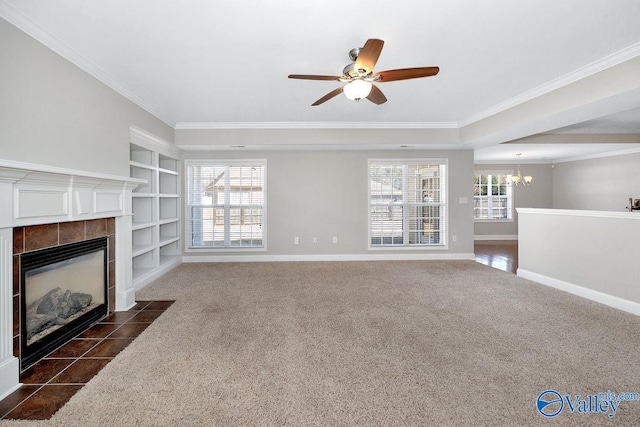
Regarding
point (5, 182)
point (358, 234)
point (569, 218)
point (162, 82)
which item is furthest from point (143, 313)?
point (569, 218)

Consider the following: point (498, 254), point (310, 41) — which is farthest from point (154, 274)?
point (498, 254)

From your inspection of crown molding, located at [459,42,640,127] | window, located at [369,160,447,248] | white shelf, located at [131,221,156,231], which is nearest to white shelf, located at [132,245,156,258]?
white shelf, located at [131,221,156,231]

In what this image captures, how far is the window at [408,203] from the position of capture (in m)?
5.90

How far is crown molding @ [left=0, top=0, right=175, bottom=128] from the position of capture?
2.04m

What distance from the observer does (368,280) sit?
14.2ft

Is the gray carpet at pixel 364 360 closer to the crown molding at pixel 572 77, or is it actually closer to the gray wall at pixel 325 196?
the gray wall at pixel 325 196

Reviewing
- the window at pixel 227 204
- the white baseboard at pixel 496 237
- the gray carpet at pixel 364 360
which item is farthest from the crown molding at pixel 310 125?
the white baseboard at pixel 496 237

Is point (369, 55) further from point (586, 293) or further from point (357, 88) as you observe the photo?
point (586, 293)

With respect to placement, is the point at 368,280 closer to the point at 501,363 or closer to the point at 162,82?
the point at 501,363

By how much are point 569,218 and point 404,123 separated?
2775mm

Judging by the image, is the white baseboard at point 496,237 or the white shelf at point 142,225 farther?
the white baseboard at point 496,237

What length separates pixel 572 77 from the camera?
3.15 metres

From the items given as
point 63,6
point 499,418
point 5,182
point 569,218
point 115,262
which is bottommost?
point 499,418

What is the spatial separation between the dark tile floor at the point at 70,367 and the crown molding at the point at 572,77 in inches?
202
